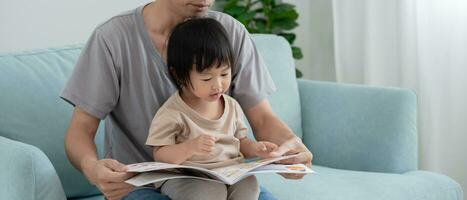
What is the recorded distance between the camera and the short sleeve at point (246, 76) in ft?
6.55

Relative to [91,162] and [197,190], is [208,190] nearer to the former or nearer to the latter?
[197,190]

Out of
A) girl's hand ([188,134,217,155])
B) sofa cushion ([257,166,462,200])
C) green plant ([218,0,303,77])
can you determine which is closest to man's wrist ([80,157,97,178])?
girl's hand ([188,134,217,155])

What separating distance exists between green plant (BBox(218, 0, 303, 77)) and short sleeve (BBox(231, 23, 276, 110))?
1192 mm

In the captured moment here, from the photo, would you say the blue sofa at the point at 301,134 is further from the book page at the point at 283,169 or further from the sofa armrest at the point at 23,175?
the book page at the point at 283,169

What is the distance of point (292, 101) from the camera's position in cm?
263

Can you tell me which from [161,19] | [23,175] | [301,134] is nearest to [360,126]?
[301,134]

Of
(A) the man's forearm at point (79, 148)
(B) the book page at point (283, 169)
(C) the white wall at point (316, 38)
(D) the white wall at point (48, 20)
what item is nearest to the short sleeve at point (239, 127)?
(B) the book page at point (283, 169)

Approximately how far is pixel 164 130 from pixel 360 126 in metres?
0.97

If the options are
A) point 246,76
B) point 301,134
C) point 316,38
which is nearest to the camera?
point 246,76

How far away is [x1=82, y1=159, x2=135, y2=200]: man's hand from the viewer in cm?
163

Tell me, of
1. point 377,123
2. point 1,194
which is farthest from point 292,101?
point 1,194

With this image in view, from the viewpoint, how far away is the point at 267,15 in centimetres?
329

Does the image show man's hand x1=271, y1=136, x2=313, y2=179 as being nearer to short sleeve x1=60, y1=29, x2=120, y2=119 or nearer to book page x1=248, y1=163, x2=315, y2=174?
book page x1=248, y1=163, x2=315, y2=174

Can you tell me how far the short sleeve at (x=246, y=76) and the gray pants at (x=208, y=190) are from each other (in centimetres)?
35
